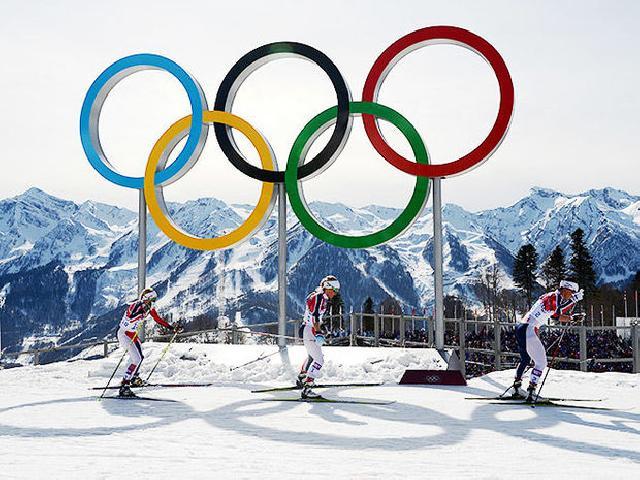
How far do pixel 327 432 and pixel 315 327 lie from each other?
4.01m

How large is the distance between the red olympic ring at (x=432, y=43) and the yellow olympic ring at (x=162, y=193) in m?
2.73

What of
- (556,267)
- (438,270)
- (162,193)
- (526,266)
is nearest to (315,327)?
(438,270)

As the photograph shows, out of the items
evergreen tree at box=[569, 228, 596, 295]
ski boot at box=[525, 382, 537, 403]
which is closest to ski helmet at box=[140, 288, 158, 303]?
ski boot at box=[525, 382, 537, 403]

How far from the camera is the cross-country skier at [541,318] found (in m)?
12.0

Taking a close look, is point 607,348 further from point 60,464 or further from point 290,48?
point 60,464

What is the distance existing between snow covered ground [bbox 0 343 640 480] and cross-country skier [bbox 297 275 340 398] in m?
0.70

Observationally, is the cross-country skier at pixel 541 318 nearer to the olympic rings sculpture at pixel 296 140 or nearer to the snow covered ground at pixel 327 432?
the snow covered ground at pixel 327 432

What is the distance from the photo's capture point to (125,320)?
46.6 ft

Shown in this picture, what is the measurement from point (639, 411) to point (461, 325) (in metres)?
8.83

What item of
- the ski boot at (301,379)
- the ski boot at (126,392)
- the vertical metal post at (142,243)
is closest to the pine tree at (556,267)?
the vertical metal post at (142,243)

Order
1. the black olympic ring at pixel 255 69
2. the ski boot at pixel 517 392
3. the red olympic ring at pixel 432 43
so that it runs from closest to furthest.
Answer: the ski boot at pixel 517 392
the red olympic ring at pixel 432 43
the black olympic ring at pixel 255 69

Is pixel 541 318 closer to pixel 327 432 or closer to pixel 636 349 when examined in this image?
pixel 327 432

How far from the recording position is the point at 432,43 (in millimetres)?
17734

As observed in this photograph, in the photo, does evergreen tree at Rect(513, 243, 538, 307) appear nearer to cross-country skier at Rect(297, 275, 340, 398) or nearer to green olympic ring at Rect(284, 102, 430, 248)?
green olympic ring at Rect(284, 102, 430, 248)
